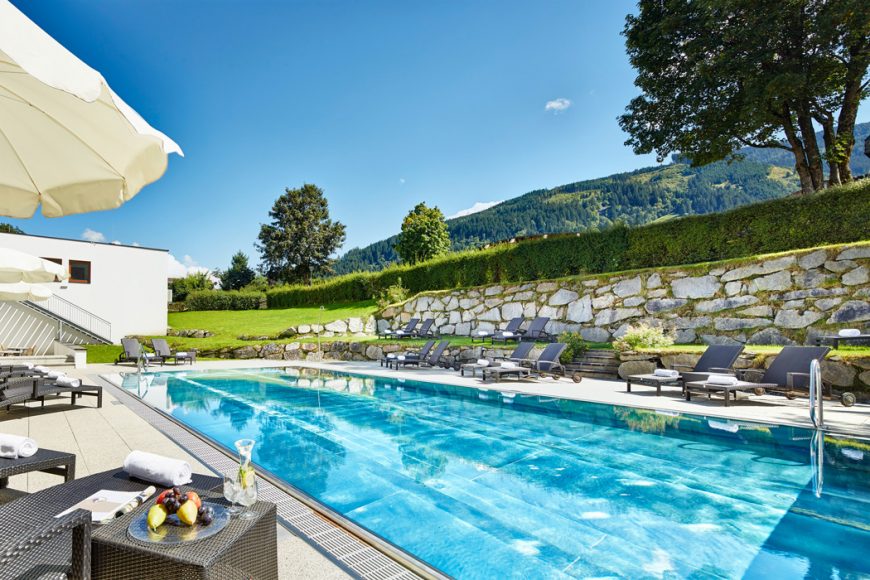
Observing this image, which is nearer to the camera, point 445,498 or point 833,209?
point 445,498

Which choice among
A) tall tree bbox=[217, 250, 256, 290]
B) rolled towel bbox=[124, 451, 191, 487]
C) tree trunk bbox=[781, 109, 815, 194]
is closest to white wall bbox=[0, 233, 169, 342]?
tall tree bbox=[217, 250, 256, 290]

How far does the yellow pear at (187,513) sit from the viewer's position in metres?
1.95

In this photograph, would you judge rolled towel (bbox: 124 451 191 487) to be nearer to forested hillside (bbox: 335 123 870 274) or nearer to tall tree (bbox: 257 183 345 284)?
tall tree (bbox: 257 183 345 284)

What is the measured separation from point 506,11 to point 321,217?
108ft

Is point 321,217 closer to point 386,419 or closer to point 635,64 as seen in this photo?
point 635,64

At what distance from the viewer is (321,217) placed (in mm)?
43500

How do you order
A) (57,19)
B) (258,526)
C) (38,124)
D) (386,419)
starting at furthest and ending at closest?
(57,19) < (386,419) < (38,124) < (258,526)

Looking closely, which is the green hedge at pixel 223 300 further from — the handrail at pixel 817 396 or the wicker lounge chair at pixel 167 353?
the handrail at pixel 817 396

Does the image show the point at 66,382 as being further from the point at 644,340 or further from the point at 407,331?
the point at 644,340

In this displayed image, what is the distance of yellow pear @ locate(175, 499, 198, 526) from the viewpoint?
1951 mm

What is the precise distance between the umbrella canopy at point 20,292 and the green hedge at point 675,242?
511 inches

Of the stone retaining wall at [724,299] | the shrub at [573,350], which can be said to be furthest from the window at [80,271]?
the shrub at [573,350]

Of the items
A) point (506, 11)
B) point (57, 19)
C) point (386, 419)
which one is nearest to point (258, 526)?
point (386, 419)

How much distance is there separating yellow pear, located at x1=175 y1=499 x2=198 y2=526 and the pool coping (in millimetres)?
930
